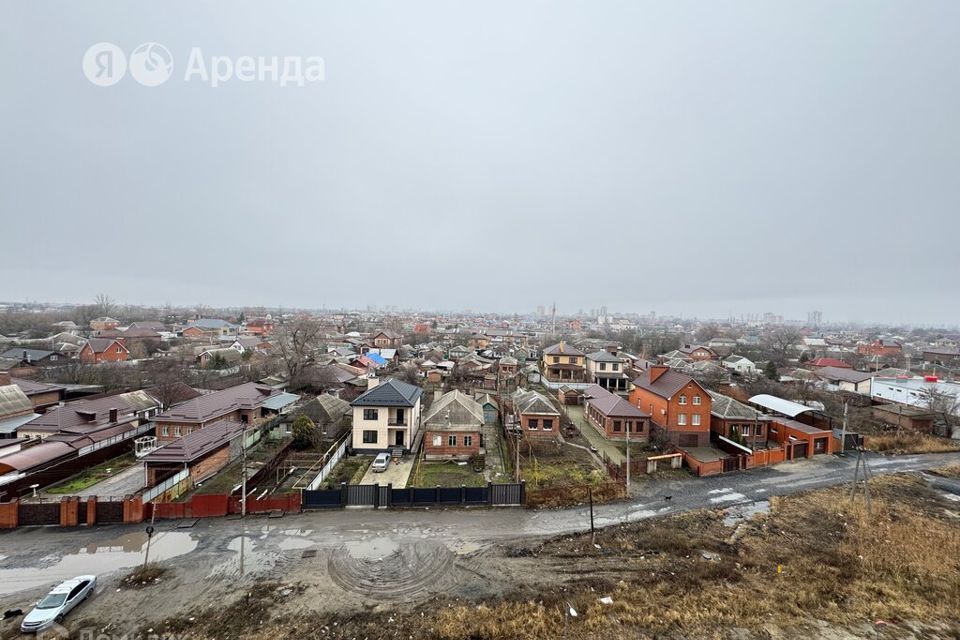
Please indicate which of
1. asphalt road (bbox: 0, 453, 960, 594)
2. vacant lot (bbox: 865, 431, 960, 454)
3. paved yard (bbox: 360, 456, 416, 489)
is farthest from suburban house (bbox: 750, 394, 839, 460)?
paved yard (bbox: 360, 456, 416, 489)

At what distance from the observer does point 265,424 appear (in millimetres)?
29828

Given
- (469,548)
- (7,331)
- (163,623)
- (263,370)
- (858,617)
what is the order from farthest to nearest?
1. (7,331)
2. (263,370)
3. (469,548)
4. (858,617)
5. (163,623)

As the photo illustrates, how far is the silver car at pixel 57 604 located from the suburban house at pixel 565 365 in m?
50.3

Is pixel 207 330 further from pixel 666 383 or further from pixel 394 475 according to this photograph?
pixel 666 383

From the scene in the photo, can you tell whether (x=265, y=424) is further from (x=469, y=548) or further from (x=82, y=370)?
(x=82, y=370)

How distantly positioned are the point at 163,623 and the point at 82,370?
50225 mm

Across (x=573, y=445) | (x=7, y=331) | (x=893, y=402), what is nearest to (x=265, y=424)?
(x=573, y=445)

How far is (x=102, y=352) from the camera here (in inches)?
2240

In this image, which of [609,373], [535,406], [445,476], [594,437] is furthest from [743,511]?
[609,373]

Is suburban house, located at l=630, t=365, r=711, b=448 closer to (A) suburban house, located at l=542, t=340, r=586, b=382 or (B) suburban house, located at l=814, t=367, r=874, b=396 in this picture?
(A) suburban house, located at l=542, t=340, r=586, b=382

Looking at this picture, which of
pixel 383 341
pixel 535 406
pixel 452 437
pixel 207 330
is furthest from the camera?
pixel 207 330

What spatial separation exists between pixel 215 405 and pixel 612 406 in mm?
31342

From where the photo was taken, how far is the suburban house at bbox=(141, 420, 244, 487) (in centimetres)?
2035

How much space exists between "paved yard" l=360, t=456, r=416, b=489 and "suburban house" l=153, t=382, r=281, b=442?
12.4 metres
